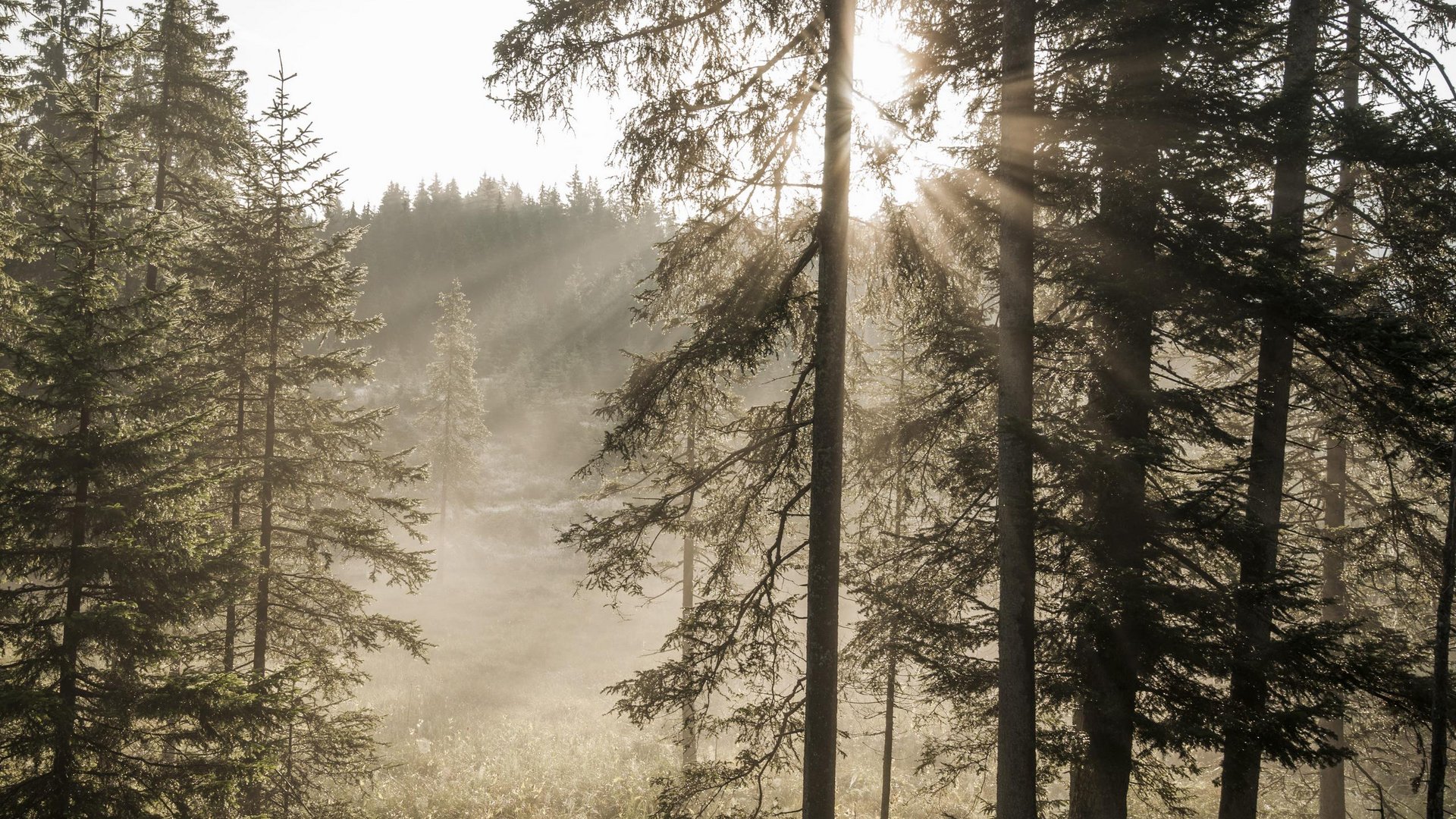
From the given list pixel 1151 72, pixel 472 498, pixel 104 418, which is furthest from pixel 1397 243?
pixel 472 498

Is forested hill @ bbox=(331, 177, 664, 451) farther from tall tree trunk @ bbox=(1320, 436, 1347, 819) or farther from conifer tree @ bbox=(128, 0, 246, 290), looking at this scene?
tall tree trunk @ bbox=(1320, 436, 1347, 819)

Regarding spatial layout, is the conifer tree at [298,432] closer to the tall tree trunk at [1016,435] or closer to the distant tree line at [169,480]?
the distant tree line at [169,480]

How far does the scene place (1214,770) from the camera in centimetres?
1611

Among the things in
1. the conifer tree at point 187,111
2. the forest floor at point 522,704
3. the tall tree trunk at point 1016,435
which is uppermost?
the conifer tree at point 187,111

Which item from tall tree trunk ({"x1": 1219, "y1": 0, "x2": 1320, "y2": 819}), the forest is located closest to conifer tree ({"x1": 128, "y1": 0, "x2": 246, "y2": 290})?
the forest

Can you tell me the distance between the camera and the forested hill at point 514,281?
6053cm

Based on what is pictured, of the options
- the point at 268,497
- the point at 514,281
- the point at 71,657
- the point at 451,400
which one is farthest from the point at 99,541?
the point at 514,281

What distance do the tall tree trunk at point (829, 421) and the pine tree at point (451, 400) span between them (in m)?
32.1

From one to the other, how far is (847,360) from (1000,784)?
5.14 meters

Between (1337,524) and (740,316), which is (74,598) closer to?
(740,316)

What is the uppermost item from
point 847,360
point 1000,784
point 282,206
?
point 282,206

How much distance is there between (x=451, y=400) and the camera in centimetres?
3531

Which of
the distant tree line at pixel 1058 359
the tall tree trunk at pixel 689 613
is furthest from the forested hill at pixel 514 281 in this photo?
the distant tree line at pixel 1058 359

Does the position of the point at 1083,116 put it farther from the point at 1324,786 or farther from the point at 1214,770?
the point at 1214,770
